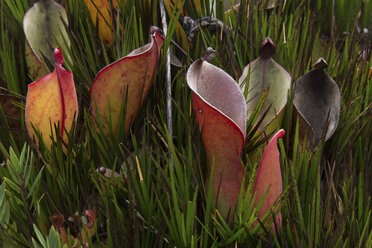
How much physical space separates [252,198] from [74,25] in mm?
509

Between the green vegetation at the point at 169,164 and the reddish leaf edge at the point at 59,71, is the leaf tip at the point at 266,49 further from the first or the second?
the reddish leaf edge at the point at 59,71

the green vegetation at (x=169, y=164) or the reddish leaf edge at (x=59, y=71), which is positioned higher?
the reddish leaf edge at (x=59, y=71)

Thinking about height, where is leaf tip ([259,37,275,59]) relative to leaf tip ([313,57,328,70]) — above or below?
above

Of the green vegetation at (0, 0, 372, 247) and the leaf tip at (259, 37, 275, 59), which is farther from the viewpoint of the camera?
the leaf tip at (259, 37, 275, 59)

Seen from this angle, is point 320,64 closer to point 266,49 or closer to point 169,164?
point 266,49

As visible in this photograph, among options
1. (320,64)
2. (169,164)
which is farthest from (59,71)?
(320,64)

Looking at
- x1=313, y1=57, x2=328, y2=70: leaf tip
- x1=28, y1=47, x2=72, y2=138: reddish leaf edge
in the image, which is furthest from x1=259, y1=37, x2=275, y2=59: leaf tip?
x1=28, y1=47, x2=72, y2=138: reddish leaf edge

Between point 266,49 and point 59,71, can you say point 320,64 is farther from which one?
point 59,71

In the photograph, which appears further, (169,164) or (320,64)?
(320,64)

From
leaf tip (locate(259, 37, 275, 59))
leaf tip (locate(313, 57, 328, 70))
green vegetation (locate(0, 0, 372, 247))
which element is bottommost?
green vegetation (locate(0, 0, 372, 247))

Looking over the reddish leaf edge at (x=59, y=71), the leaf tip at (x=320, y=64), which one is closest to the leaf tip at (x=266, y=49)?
the leaf tip at (x=320, y=64)

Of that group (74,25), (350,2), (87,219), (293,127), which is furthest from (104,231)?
(350,2)

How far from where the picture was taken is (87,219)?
0.61 meters

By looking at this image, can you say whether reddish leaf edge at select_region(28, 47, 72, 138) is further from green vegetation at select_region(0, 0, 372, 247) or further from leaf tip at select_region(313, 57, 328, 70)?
leaf tip at select_region(313, 57, 328, 70)
